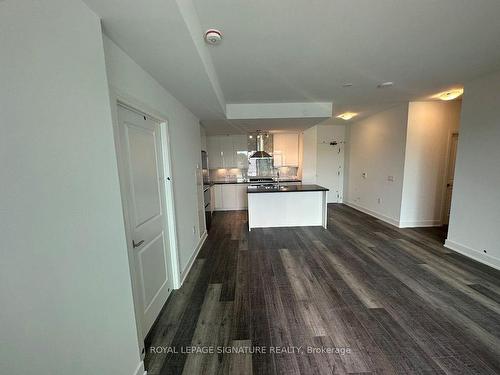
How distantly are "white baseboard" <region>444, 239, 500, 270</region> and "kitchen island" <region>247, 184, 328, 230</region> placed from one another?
6.92 ft

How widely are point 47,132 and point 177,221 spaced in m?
1.84

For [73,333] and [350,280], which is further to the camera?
Answer: [350,280]

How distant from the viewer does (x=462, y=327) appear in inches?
70.2

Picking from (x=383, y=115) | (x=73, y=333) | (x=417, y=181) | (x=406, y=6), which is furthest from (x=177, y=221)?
(x=383, y=115)

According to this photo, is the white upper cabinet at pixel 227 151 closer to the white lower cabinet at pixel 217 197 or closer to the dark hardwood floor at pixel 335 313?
the white lower cabinet at pixel 217 197

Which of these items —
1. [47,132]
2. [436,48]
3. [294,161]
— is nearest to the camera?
[47,132]

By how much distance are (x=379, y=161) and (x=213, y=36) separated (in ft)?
16.0

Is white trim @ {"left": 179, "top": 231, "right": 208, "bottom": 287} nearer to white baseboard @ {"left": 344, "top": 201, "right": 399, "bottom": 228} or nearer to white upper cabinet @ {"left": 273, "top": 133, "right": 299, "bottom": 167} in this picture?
white upper cabinet @ {"left": 273, "top": 133, "right": 299, "bottom": 167}

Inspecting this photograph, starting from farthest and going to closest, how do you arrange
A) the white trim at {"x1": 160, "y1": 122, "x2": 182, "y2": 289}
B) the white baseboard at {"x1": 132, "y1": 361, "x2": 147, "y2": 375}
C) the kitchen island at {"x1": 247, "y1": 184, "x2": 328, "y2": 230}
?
the kitchen island at {"x1": 247, "y1": 184, "x2": 328, "y2": 230}
the white trim at {"x1": 160, "y1": 122, "x2": 182, "y2": 289}
the white baseboard at {"x1": 132, "y1": 361, "x2": 147, "y2": 375}

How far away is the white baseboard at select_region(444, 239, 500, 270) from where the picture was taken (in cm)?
272

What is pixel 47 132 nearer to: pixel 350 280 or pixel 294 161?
pixel 350 280

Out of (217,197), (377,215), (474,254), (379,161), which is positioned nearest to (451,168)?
(379,161)

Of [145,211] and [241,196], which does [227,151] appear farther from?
[145,211]

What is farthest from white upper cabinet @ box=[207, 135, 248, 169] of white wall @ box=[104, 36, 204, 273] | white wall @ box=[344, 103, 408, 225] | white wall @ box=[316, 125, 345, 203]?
white wall @ box=[344, 103, 408, 225]
